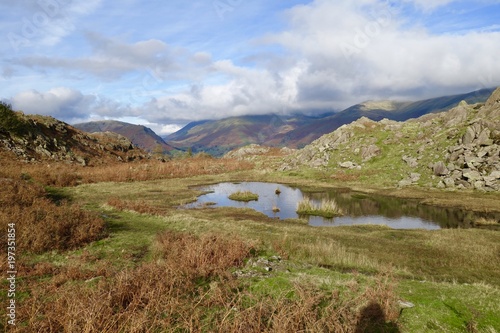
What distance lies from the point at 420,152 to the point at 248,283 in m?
67.4

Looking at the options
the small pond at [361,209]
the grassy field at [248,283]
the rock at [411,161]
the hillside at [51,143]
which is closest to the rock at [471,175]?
the rock at [411,161]

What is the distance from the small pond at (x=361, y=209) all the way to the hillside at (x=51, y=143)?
4401 centimetres

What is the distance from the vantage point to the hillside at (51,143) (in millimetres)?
68312

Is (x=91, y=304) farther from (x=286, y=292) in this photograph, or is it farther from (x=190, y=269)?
(x=286, y=292)

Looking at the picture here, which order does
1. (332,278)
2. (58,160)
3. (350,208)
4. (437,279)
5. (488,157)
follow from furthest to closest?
(58,160) → (488,157) → (350,208) → (437,279) → (332,278)

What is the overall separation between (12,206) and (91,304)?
55.1 ft

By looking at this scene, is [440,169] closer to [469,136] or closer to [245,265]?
[469,136]

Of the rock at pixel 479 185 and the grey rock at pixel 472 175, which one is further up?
the grey rock at pixel 472 175

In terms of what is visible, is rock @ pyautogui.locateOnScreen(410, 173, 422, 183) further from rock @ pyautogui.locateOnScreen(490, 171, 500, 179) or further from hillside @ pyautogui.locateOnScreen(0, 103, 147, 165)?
hillside @ pyautogui.locateOnScreen(0, 103, 147, 165)

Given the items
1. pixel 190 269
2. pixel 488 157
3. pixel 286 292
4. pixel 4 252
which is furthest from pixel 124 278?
pixel 488 157

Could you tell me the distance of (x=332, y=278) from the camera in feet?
42.3

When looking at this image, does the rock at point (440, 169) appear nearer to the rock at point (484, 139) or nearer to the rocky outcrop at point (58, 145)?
the rock at point (484, 139)

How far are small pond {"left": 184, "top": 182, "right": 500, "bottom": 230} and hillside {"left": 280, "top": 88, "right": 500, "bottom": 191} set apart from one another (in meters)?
13.0

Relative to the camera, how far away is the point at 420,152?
217 ft
